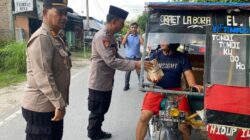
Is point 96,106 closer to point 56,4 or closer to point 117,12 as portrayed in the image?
point 117,12

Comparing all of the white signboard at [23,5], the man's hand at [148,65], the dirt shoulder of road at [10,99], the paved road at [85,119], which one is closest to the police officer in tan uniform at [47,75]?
the man's hand at [148,65]

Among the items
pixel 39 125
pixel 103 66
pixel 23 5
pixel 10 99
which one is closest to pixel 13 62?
pixel 10 99

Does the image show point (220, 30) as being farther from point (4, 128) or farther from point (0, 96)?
point (0, 96)

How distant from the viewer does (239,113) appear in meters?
3.84

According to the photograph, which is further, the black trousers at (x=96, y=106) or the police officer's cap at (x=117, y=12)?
the black trousers at (x=96, y=106)

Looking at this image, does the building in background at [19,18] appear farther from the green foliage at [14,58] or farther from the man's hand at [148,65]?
the man's hand at [148,65]

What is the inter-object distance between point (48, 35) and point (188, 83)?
6.60 ft

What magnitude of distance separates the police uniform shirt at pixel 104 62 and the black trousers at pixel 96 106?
0.09 metres

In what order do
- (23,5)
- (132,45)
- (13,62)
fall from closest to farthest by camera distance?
(132,45)
(13,62)
(23,5)

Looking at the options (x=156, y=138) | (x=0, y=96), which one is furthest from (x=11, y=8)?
(x=156, y=138)

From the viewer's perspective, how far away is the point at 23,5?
836 inches

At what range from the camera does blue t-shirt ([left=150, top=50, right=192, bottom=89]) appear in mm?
4910

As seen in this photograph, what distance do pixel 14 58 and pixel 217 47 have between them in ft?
38.7

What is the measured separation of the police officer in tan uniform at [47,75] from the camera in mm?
3479
